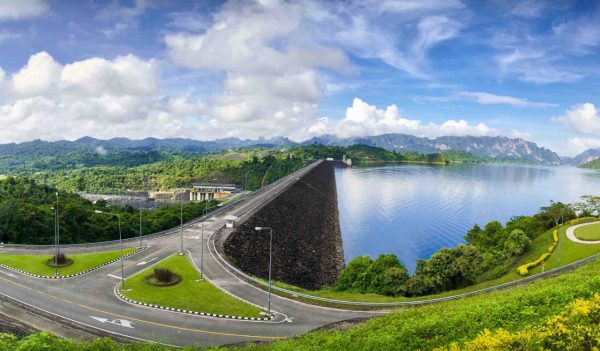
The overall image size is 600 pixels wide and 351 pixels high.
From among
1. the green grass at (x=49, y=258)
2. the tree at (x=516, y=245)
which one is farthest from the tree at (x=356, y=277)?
the green grass at (x=49, y=258)

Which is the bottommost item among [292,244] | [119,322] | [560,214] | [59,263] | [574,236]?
[292,244]

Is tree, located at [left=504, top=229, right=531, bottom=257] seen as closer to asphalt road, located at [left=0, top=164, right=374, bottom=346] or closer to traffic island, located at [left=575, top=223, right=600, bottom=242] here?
traffic island, located at [left=575, top=223, right=600, bottom=242]

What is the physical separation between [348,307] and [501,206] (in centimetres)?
10899

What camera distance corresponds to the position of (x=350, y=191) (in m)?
149

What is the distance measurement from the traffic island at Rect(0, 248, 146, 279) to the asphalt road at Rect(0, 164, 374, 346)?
3.59 ft

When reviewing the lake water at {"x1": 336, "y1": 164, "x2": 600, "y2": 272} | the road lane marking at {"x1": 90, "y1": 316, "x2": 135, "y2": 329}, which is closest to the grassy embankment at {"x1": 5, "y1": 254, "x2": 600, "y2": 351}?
the road lane marking at {"x1": 90, "y1": 316, "x2": 135, "y2": 329}

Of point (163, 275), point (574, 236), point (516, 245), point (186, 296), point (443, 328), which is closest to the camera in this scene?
point (443, 328)

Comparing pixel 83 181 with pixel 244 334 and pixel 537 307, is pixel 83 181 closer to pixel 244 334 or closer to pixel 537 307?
pixel 244 334

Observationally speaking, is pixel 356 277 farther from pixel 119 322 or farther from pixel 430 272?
pixel 119 322

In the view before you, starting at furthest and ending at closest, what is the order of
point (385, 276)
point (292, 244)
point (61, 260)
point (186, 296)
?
point (292, 244), point (61, 260), point (385, 276), point (186, 296)

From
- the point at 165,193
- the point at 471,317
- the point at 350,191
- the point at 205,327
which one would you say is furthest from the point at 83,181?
the point at 471,317

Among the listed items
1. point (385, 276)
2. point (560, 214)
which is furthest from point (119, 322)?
point (560, 214)

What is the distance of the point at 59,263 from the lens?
39.7 metres

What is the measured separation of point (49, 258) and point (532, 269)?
5689 cm
